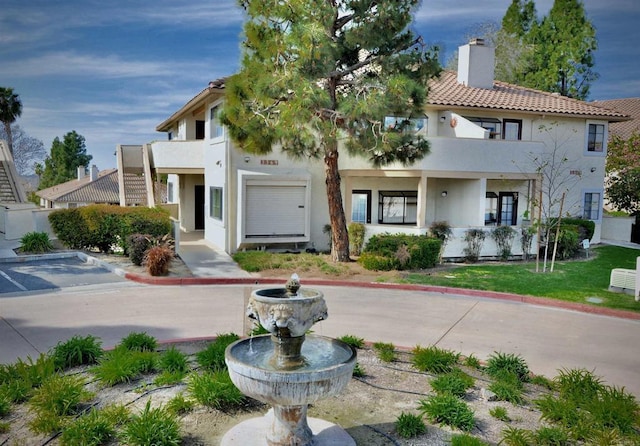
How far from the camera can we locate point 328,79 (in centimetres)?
1734

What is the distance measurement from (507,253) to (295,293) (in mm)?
16924

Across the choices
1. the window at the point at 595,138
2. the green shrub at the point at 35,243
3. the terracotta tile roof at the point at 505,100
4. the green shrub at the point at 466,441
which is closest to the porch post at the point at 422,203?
the terracotta tile roof at the point at 505,100

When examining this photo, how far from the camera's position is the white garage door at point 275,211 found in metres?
19.9

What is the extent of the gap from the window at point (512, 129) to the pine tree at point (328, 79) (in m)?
7.97

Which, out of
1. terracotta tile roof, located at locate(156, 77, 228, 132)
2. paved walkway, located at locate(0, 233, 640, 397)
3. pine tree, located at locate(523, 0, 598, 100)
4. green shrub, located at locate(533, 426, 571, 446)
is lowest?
paved walkway, located at locate(0, 233, 640, 397)

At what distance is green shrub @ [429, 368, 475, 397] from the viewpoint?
693cm

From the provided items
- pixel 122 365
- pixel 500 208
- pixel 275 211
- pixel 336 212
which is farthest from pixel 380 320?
pixel 500 208

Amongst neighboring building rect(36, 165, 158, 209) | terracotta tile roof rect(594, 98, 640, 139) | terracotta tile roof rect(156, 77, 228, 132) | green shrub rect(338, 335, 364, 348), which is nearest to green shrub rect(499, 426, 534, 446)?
green shrub rect(338, 335, 364, 348)

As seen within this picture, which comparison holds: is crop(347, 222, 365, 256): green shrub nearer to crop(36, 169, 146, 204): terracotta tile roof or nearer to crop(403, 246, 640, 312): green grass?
crop(403, 246, 640, 312): green grass

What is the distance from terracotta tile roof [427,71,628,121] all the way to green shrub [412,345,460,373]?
51.3ft

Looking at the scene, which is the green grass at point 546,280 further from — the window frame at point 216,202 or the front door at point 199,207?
the front door at point 199,207

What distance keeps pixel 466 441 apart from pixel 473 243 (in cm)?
1543

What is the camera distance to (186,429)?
5.90m

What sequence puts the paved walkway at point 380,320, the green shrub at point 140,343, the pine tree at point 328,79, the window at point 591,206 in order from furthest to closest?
the window at point 591,206, the pine tree at point 328,79, the paved walkway at point 380,320, the green shrub at point 140,343
